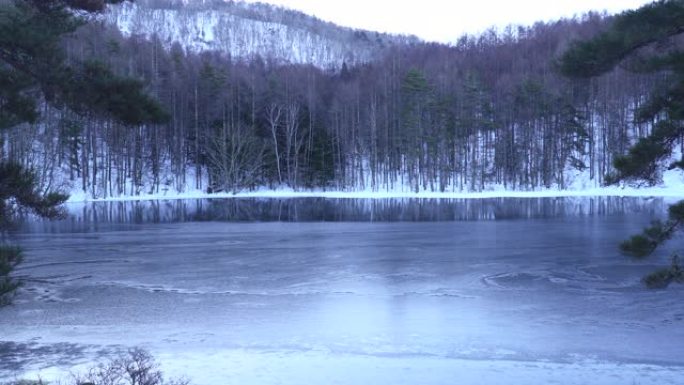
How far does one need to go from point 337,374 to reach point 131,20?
154 m

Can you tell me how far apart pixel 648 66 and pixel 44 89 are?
256 inches

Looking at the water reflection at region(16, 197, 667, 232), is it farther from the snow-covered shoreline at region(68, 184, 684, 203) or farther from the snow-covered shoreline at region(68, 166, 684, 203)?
the snow-covered shoreline at region(68, 166, 684, 203)

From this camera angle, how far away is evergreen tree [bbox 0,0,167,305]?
20.8 ft

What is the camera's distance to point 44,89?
6383 mm

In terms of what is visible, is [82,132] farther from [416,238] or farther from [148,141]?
[416,238]

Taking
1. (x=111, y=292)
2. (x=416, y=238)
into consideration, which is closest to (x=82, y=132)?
(x=416, y=238)

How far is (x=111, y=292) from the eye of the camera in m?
15.0

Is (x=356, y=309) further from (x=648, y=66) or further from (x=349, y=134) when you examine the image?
(x=349, y=134)

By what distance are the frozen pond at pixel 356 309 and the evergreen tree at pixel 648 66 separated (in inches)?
87.3

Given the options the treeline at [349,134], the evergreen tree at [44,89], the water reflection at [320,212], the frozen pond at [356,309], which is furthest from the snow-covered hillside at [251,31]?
the evergreen tree at [44,89]

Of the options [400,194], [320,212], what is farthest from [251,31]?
[320,212]

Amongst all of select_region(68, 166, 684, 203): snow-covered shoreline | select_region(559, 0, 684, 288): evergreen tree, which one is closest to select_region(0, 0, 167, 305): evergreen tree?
select_region(559, 0, 684, 288): evergreen tree

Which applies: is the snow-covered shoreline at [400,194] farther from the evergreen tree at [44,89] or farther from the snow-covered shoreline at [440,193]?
the evergreen tree at [44,89]

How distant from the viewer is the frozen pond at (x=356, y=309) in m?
9.21
